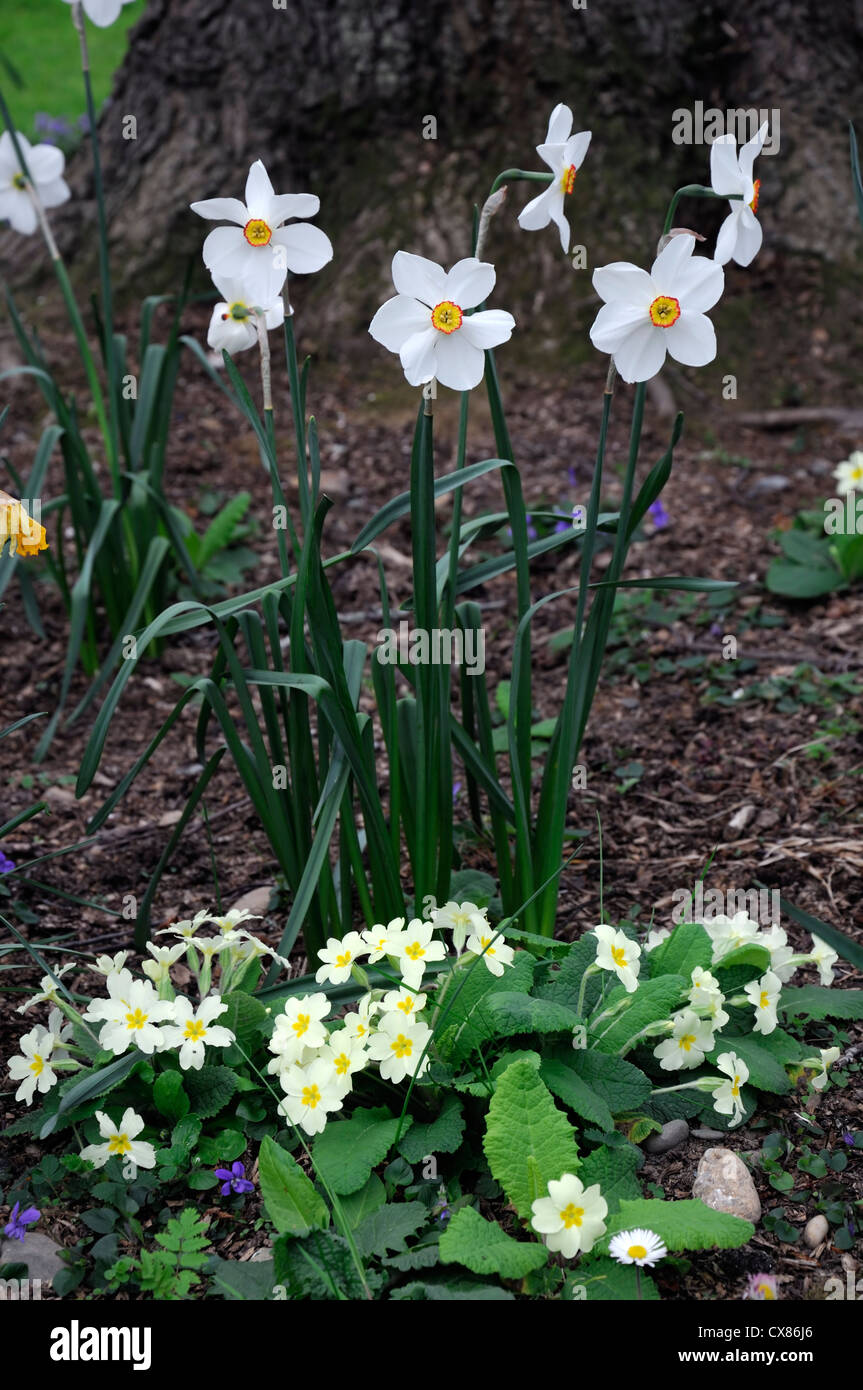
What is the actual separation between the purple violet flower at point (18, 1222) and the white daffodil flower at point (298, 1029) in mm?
347

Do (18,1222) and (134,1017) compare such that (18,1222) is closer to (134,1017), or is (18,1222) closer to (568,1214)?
(134,1017)

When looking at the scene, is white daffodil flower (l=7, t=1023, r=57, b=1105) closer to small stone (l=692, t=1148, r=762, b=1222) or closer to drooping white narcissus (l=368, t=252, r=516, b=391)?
A: small stone (l=692, t=1148, r=762, b=1222)

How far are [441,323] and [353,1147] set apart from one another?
1.05 metres

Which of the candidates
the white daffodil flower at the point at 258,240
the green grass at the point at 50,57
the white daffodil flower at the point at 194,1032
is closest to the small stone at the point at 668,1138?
the white daffodil flower at the point at 194,1032

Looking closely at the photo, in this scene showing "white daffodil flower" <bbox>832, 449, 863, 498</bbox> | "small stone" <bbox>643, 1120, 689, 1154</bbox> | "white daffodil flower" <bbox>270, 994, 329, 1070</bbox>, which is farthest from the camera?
"white daffodil flower" <bbox>832, 449, 863, 498</bbox>

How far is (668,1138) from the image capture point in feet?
5.13

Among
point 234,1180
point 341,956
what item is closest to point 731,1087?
point 341,956

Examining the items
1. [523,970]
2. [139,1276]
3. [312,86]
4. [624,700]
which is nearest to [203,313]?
[312,86]

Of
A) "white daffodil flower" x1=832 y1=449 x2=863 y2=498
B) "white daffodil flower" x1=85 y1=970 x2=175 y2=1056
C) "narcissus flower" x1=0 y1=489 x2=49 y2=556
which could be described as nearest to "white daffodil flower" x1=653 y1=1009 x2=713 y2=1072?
"white daffodil flower" x1=85 y1=970 x2=175 y2=1056

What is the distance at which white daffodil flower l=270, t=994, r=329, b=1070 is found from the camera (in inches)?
57.6

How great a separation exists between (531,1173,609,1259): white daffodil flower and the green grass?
629 centimetres

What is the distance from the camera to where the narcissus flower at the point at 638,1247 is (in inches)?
49.1

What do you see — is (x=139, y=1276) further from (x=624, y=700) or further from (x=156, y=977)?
(x=624, y=700)

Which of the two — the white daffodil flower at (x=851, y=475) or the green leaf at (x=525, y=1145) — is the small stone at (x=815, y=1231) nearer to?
the green leaf at (x=525, y=1145)
